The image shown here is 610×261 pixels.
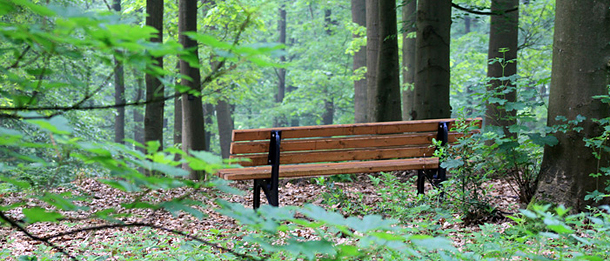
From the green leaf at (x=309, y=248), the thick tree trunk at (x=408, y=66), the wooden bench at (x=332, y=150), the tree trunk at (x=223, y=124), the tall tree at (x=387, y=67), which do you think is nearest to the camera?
the green leaf at (x=309, y=248)

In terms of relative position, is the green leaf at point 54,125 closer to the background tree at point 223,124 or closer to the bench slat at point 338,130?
the bench slat at point 338,130

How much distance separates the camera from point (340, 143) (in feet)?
17.2

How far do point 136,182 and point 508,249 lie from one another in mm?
2350

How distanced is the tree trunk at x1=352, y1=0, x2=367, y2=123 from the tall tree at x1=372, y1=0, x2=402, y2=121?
620 cm

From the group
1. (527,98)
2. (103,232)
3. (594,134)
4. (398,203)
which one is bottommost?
(103,232)

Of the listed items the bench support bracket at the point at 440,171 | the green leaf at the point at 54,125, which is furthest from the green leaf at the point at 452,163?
the green leaf at the point at 54,125

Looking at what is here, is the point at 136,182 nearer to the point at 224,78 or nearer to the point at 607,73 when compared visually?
the point at 607,73

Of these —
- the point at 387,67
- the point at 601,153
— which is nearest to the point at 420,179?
the point at 601,153

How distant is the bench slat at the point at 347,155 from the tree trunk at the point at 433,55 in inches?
52.0

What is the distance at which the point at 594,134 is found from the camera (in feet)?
13.1

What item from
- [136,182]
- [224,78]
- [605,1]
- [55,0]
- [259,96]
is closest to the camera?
[136,182]

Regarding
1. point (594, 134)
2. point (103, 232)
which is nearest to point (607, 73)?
point (594, 134)

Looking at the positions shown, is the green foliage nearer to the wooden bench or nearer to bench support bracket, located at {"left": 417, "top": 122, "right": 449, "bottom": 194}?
the wooden bench

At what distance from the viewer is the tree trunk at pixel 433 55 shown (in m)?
6.46
